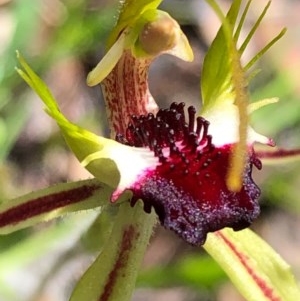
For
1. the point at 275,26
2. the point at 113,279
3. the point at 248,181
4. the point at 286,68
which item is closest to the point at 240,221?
the point at 248,181

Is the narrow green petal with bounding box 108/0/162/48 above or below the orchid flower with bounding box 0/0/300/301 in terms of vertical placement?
above

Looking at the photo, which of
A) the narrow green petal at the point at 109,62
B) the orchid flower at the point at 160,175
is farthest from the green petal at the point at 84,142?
the narrow green petal at the point at 109,62

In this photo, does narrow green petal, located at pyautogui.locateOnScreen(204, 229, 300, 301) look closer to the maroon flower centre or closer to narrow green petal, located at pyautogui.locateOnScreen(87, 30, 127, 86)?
the maroon flower centre

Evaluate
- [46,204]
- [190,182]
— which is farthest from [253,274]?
[46,204]

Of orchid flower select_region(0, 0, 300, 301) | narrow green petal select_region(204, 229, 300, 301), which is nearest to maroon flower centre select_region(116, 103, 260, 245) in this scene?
orchid flower select_region(0, 0, 300, 301)

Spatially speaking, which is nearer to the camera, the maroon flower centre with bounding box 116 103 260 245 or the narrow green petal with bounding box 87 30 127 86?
the maroon flower centre with bounding box 116 103 260 245

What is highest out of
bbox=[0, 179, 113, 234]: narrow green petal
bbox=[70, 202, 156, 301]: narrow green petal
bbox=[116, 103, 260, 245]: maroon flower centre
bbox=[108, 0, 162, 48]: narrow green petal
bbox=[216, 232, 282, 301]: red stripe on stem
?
bbox=[108, 0, 162, 48]: narrow green petal

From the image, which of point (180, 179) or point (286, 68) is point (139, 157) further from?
point (286, 68)

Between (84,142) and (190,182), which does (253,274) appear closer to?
(190,182)
